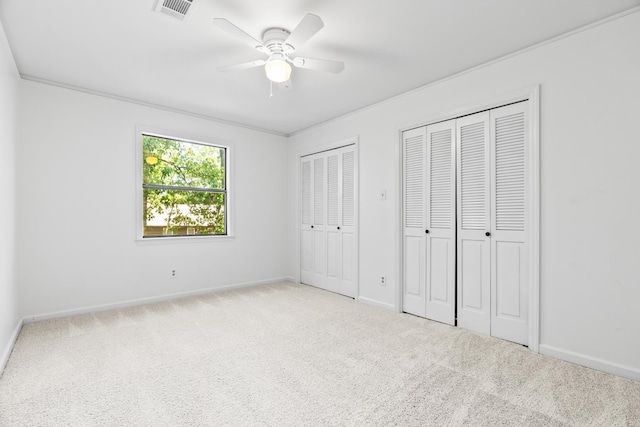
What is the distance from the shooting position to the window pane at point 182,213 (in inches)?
167

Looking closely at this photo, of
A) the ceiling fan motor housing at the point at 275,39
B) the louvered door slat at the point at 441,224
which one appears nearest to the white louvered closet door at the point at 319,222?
the louvered door slat at the point at 441,224

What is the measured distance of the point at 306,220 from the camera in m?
5.25

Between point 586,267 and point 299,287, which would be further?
point 299,287

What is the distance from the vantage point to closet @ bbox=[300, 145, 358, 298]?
4469 mm

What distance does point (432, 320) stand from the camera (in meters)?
3.48

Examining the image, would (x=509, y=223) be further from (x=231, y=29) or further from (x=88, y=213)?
(x=88, y=213)

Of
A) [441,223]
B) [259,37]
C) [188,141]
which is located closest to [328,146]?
[188,141]

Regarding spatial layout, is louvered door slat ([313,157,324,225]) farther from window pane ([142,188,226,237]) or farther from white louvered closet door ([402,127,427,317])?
white louvered closet door ([402,127,427,317])

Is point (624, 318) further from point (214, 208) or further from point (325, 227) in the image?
point (214, 208)

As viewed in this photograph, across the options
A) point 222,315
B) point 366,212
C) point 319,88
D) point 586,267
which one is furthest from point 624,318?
point 222,315

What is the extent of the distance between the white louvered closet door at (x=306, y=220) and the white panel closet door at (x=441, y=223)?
2096 millimetres

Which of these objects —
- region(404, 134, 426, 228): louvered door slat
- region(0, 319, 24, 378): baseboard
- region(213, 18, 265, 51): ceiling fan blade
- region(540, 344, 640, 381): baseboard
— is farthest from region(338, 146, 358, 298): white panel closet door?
region(0, 319, 24, 378): baseboard

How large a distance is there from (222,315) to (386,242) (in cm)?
208

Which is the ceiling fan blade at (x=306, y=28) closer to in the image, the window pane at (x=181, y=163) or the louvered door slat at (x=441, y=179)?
the louvered door slat at (x=441, y=179)
